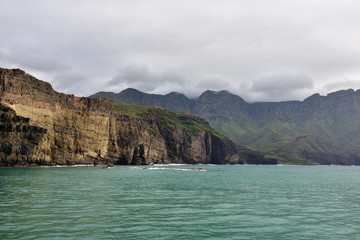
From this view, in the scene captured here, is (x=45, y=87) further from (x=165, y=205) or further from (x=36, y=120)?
(x=165, y=205)

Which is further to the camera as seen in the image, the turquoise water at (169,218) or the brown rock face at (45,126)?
the brown rock face at (45,126)

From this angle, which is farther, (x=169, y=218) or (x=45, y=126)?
(x=45, y=126)

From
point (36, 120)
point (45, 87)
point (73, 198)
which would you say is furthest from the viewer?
point (45, 87)

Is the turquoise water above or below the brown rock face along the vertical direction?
below

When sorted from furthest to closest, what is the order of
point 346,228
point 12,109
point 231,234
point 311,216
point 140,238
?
1. point 12,109
2. point 311,216
3. point 346,228
4. point 231,234
5. point 140,238

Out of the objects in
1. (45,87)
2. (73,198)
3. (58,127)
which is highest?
(45,87)

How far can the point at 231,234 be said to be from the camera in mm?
24016

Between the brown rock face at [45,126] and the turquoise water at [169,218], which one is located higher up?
the brown rock face at [45,126]

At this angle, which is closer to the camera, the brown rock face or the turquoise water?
the turquoise water

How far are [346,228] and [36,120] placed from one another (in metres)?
151

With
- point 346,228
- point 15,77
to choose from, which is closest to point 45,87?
point 15,77

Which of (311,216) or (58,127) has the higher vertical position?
(58,127)

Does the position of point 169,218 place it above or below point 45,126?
below

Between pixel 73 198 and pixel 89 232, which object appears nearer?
pixel 89 232
